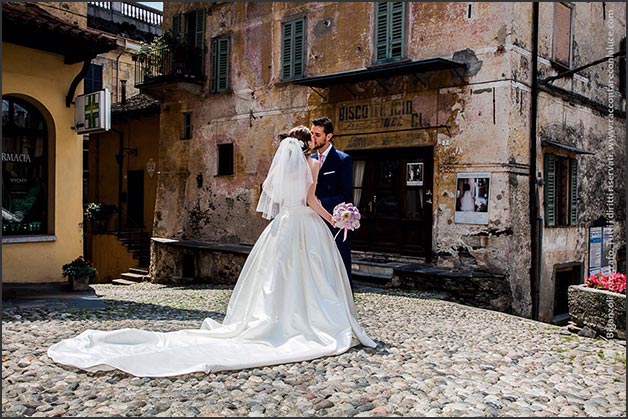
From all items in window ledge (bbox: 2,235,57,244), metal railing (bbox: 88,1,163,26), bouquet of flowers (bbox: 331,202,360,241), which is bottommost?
window ledge (bbox: 2,235,57,244)

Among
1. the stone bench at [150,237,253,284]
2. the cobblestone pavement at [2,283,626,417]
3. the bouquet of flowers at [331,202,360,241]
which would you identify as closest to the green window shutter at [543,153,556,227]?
the cobblestone pavement at [2,283,626,417]

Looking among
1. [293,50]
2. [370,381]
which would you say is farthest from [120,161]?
[370,381]

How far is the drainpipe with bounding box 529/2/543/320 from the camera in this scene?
10.8 m

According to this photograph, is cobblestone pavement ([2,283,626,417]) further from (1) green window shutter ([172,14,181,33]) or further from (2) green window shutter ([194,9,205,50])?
(1) green window shutter ([172,14,181,33])

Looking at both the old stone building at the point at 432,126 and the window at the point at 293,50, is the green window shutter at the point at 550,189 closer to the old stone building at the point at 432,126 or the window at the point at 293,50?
the old stone building at the point at 432,126

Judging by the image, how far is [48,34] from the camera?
9172mm

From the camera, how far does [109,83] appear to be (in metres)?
21.9

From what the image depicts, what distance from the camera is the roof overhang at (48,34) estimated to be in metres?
8.68

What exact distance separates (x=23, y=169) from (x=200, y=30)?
7999mm

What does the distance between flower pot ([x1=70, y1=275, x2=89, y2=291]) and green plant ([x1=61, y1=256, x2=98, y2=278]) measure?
0.16 ft

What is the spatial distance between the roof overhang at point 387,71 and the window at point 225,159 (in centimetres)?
385

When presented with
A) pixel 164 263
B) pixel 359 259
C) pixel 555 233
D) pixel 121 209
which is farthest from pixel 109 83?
pixel 555 233

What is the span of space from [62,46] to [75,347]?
671 centimetres

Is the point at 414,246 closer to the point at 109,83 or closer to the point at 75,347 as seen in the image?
the point at 75,347
